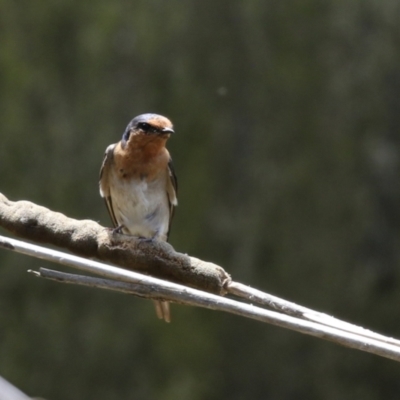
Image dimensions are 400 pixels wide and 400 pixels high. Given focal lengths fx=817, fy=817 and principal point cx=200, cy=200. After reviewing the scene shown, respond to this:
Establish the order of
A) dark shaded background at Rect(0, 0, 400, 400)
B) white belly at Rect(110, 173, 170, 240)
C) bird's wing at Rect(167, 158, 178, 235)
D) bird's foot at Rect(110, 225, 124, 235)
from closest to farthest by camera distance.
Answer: bird's foot at Rect(110, 225, 124, 235) < white belly at Rect(110, 173, 170, 240) < bird's wing at Rect(167, 158, 178, 235) < dark shaded background at Rect(0, 0, 400, 400)

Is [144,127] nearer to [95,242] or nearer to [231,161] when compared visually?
[95,242]

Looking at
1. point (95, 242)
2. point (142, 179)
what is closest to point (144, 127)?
point (142, 179)

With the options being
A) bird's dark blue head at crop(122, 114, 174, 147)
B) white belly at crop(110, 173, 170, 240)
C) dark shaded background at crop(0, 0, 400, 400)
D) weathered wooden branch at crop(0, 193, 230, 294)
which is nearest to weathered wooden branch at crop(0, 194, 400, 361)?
weathered wooden branch at crop(0, 193, 230, 294)

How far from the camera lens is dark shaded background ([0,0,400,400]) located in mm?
6445

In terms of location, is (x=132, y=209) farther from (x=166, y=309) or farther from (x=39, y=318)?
(x=39, y=318)

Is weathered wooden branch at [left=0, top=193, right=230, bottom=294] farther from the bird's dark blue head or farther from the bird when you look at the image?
the bird's dark blue head

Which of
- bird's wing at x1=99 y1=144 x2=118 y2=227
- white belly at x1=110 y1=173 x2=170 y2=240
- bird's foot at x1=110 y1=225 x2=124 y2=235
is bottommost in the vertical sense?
bird's foot at x1=110 y1=225 x2=124 y2=235

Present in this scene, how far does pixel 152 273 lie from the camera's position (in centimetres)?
251

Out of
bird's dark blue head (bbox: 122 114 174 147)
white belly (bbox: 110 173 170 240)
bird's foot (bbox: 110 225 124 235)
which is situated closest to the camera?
bird's foot (bbox: 110 225 124 235)

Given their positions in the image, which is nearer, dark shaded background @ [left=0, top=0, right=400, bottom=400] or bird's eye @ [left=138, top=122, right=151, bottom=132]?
bird's eye @ [left=138, top=122, right=151, bottom=132]

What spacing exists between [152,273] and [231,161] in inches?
160

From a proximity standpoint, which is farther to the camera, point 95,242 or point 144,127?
point 144,127

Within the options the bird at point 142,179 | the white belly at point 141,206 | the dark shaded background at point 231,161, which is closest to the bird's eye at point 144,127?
the bird at point 142,179

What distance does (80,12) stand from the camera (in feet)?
21.7
